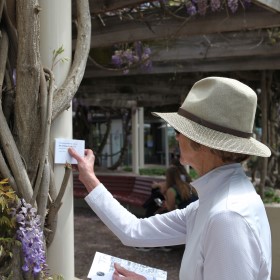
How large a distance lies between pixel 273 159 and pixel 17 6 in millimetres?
9864

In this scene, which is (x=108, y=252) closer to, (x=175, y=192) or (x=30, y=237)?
(x=175, y=192)

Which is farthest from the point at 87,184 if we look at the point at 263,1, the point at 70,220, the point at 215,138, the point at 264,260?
the point at 263,1

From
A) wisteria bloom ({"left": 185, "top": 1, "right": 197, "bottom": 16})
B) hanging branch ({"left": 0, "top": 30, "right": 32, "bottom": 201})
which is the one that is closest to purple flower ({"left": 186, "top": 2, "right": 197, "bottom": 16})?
wisteria bloom ({"left": 185, "top": 1, "right": 197, "bottom": 16})

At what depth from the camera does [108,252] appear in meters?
6.57

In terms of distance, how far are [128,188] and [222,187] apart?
8.30 m

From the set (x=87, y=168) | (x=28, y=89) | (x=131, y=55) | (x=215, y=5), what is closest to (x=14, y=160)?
(x=28, y=89)

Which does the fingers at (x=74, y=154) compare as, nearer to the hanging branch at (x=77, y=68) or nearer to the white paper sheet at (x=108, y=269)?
the hanging branch at (x=77, y=68)

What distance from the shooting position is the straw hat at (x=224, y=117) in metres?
1.45

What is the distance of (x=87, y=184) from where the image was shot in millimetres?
1868

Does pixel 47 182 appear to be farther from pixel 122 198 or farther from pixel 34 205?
pixel 122 198

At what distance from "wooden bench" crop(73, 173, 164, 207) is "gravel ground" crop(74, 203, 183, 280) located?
2.75 feet

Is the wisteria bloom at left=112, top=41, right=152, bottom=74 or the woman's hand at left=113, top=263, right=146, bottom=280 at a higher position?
the wisteria bloom at left=112, top=41, right=152, bottom=74

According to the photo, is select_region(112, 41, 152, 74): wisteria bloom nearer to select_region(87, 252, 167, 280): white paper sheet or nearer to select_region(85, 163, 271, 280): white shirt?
select_region(87, 252, 167, 280): white paper sheet

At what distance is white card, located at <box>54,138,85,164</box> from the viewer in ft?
5.56
